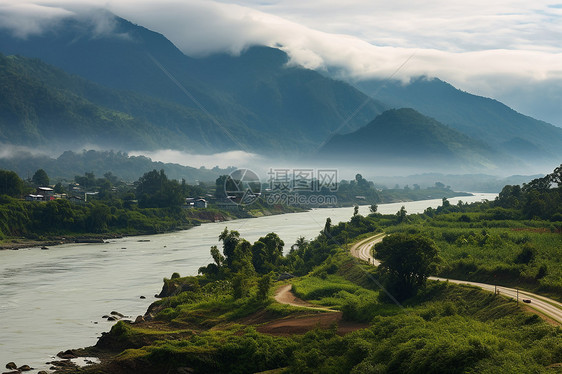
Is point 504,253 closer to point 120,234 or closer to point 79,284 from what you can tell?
point 79,284

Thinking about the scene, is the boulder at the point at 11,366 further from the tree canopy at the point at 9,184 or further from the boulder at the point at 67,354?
the tree canopy at the point at 9,184

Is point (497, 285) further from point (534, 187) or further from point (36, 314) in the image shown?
point (534, 187)

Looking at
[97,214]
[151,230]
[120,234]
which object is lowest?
[120,234]

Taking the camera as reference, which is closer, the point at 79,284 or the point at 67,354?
the point at 67,354

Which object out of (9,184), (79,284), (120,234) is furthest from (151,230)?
(79,284)

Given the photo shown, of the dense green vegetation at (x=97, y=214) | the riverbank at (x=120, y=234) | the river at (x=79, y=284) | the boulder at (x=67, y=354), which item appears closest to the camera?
the boulder at (x=67, y=354)

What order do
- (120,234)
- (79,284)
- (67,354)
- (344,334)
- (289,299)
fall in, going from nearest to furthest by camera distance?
(344,334) → (67,354) → (289,299) → (79,284) → (120,234)

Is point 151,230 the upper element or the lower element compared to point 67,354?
upper

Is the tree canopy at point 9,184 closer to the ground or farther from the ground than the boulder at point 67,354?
farther from the ground

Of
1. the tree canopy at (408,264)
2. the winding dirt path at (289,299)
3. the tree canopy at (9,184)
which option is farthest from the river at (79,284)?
the tree canopy at (9,184)

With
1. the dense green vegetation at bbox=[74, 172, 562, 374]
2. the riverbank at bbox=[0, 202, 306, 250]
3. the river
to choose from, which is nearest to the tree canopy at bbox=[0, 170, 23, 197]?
the riverbank at bbox=[0, 202, 306, 250]
